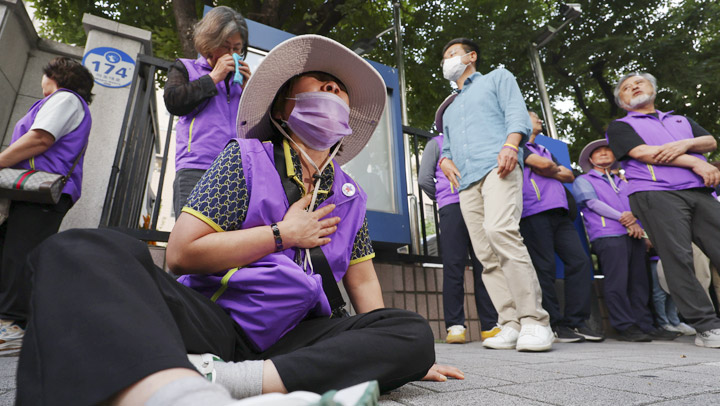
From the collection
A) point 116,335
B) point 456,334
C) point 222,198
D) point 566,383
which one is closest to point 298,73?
point 222,198

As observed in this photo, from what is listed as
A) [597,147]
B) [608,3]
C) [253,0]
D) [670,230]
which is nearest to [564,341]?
[670,230]

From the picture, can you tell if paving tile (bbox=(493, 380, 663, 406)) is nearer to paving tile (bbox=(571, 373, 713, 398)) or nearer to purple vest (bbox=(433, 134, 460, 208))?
paving tile (bbox=(571, 373, 713, 398))

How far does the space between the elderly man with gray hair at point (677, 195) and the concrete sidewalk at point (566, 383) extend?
98cm

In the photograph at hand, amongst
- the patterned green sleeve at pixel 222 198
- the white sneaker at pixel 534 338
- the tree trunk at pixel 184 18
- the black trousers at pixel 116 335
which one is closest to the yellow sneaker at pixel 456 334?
the white sneaker at pixel 534 338

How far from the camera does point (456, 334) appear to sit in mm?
3873

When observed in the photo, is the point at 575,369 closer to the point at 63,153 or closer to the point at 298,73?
the point at 298,73

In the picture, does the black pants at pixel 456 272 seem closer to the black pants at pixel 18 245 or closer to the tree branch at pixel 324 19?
the black pants at pixel 18 245

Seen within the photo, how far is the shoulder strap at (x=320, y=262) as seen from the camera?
1.53m

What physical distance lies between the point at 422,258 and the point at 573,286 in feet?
4.70

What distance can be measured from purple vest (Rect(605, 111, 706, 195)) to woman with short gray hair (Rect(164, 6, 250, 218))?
3.17m

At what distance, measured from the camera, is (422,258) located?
480 centimetres

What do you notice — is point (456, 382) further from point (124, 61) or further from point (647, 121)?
point (124, 61)

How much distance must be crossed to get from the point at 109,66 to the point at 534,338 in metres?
4.65

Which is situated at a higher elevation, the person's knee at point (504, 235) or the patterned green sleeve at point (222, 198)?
the patterned green sleeve at point (222, 198)
